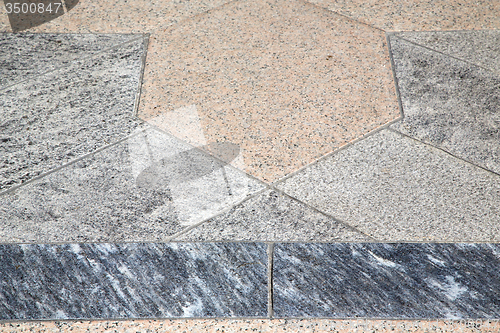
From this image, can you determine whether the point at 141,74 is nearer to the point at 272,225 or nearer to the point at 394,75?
the point at 272,225

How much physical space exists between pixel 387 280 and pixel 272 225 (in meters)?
0.76

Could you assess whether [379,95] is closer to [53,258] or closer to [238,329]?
[238,329]

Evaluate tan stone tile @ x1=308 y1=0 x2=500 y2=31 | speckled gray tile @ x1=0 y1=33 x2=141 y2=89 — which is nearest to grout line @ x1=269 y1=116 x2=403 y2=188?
tan stone tile @ x1=308 y1=0 x2=500 y2=31

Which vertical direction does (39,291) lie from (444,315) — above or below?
above

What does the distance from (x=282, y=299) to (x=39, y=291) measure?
1.36m

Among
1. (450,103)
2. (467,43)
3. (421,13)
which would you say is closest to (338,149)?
(450,103)

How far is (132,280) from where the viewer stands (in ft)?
8.89

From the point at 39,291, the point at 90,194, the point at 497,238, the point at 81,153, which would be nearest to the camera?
the point at 39,291

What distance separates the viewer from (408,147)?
11.7ft

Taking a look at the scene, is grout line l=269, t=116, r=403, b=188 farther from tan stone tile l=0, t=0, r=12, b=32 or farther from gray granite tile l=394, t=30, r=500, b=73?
tan stone tile l=0, t=0, r=12, b=32

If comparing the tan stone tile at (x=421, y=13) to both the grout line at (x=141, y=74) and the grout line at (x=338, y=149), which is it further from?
the grout line at (x=141, y=74)

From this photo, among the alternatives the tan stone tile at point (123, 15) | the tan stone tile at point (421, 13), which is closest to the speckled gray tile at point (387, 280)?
the tan stone tile at point (421, 13)

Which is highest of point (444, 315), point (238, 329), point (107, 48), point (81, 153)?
point (107, 48)

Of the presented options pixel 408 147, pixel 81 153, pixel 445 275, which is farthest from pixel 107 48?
pixel 445 275
